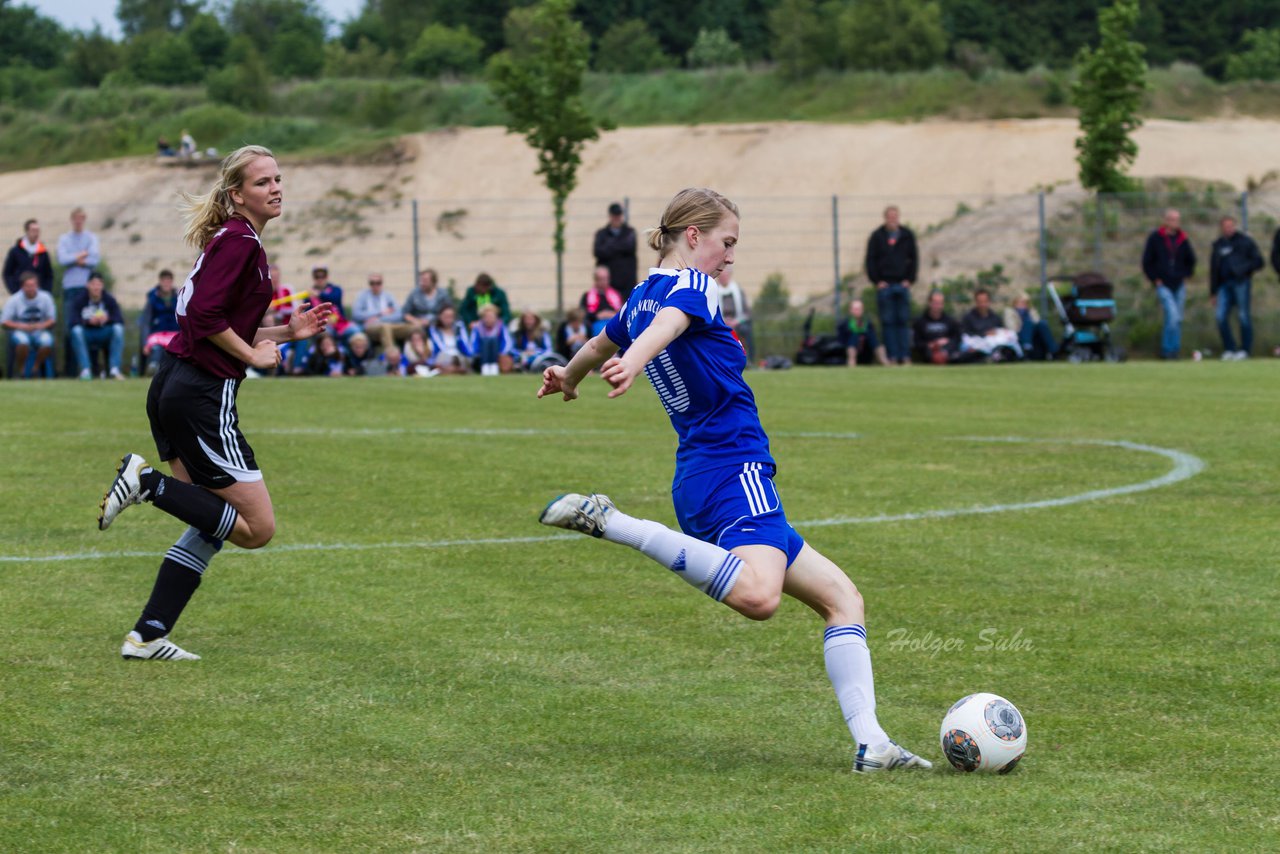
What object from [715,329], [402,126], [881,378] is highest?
[402,126]

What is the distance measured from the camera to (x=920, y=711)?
230 inches

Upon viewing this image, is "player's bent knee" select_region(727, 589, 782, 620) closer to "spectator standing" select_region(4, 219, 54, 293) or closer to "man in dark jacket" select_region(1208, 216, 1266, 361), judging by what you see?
"spectator standing" select_region(4, 219, 54, 293)

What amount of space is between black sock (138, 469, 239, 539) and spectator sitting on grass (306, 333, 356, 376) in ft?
57.8

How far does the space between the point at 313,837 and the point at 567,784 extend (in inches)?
32.7

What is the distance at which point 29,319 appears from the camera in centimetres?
2375

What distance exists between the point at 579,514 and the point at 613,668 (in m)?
1.39

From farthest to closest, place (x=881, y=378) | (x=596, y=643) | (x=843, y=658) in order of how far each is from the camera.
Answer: (x=881, y=378), (x=596, y=643), (x=843, y=658)

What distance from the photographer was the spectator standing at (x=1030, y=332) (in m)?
26.9

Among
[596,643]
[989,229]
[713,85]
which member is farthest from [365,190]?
[596,643]

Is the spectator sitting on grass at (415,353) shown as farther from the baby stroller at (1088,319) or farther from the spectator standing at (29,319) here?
the baby stroller at (1088,319)

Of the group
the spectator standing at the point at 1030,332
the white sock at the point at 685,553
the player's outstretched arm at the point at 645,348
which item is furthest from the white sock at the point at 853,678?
the spectator standing at the point at 1030,332

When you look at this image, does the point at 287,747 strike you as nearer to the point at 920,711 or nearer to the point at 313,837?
the point at 313,837

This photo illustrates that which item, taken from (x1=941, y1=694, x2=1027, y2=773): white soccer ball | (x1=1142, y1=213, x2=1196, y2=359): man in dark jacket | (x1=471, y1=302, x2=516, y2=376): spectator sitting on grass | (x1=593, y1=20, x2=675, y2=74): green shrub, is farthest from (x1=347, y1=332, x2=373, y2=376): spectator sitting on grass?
(x1=593, y1=20, x2=675, y2=74): green shrub

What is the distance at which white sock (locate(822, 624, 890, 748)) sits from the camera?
5115 mm
